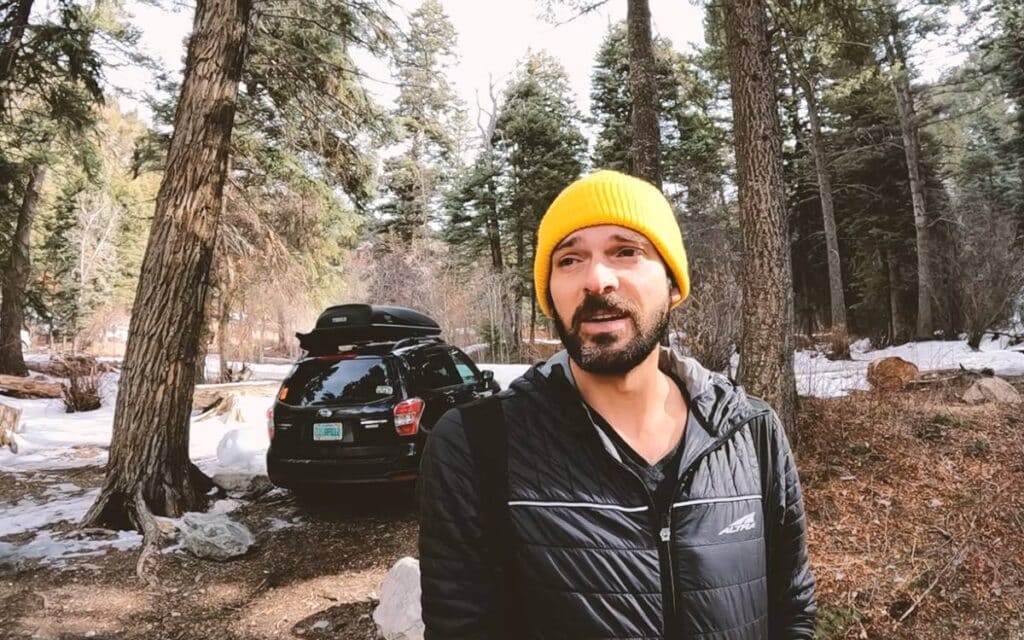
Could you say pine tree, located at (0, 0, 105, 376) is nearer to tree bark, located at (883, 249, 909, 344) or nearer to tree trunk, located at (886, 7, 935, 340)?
tree trunk, located at (886, 7, 935, 340)

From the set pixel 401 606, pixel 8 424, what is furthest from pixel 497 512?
pixel 8 424

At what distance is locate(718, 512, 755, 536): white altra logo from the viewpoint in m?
1.34

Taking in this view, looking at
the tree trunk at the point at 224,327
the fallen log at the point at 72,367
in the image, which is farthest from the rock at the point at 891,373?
the fallen log at the point at 72,367

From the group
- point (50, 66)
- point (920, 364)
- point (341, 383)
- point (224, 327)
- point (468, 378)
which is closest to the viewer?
point (341, 383)

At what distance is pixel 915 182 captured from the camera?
1722 centimetres

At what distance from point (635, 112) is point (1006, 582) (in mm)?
7146

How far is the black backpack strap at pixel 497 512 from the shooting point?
1284mm

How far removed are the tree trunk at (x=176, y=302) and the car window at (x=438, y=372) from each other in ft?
7.67

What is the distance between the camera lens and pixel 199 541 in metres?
Result: 4.92

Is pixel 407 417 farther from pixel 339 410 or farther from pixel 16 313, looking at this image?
pixel 16 313

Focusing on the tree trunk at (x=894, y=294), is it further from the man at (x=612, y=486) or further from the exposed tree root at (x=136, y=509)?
the man at (x=612, y=486)

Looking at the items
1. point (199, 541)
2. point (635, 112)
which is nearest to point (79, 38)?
point (199, 541)

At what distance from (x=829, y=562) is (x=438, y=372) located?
423cm

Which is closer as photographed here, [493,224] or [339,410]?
[339,410]
